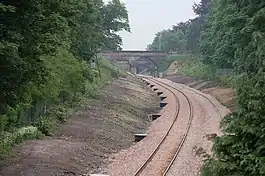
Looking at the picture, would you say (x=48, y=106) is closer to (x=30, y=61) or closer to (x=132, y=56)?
(x=30, y=61)

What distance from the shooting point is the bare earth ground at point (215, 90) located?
53162mm

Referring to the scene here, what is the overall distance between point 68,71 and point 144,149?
1110 centimetres

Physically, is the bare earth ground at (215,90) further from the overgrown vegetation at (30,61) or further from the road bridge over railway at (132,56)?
the road bridge over railway at (132,56)

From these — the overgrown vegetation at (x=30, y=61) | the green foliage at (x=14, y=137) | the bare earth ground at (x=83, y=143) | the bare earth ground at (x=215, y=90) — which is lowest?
the bare earth ground at (x=215, y=90)

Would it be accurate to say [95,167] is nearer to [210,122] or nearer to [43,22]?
[43,22]

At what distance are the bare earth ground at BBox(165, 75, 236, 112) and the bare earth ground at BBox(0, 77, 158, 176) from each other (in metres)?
8.24

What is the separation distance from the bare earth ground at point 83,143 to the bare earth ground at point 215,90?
8240 mm

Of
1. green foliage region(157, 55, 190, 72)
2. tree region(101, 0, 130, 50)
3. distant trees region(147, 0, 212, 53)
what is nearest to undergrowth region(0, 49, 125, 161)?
tree region(101, 0, 130, 50)

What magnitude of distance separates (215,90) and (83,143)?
1782 inches

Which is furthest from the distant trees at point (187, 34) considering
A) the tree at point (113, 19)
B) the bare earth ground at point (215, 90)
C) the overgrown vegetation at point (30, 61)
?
the overgrown vegetation at point (30, 61)

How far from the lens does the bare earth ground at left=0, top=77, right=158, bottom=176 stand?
2061 cm

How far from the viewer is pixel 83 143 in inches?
1078

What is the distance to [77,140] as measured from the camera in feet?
93.0

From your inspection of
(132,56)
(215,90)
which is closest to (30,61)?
(215,90)
